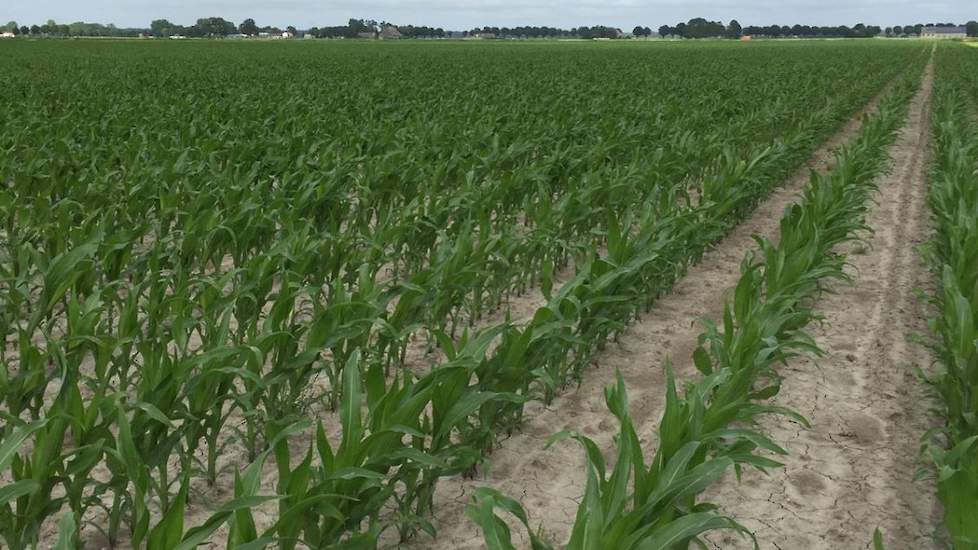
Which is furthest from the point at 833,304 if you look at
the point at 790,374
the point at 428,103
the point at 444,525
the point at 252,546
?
the point at 428,103

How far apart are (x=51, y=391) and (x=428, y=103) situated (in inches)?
427

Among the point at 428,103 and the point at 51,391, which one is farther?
the point at 428,103

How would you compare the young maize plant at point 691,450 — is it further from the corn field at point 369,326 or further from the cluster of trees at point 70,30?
the cluster of trees at point 70,30

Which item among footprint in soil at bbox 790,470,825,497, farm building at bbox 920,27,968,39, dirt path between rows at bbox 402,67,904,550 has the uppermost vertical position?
farm building at bbox 920,27,968,39

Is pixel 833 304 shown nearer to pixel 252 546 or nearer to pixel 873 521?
pixel 873 521

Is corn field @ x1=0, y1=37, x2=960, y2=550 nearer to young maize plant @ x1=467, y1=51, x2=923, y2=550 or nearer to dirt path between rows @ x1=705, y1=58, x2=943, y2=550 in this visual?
young maize plant @ x1=467, y1=51, x2=923, y2=550

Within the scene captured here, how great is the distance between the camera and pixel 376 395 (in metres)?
2.93

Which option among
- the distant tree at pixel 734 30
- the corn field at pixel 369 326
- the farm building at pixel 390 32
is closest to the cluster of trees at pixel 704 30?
the distant tree at pixel 734 30

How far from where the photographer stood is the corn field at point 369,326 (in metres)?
2.49

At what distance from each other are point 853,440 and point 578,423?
3.94 feet

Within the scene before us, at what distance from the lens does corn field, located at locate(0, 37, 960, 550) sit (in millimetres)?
2490

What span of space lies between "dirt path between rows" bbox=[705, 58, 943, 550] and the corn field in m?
0.20

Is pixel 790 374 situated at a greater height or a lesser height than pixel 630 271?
lesser

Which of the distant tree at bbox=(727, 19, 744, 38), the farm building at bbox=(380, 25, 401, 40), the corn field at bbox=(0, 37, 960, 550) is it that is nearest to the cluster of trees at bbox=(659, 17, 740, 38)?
the distant tree at bbox=(727, 19, 744, 38)
